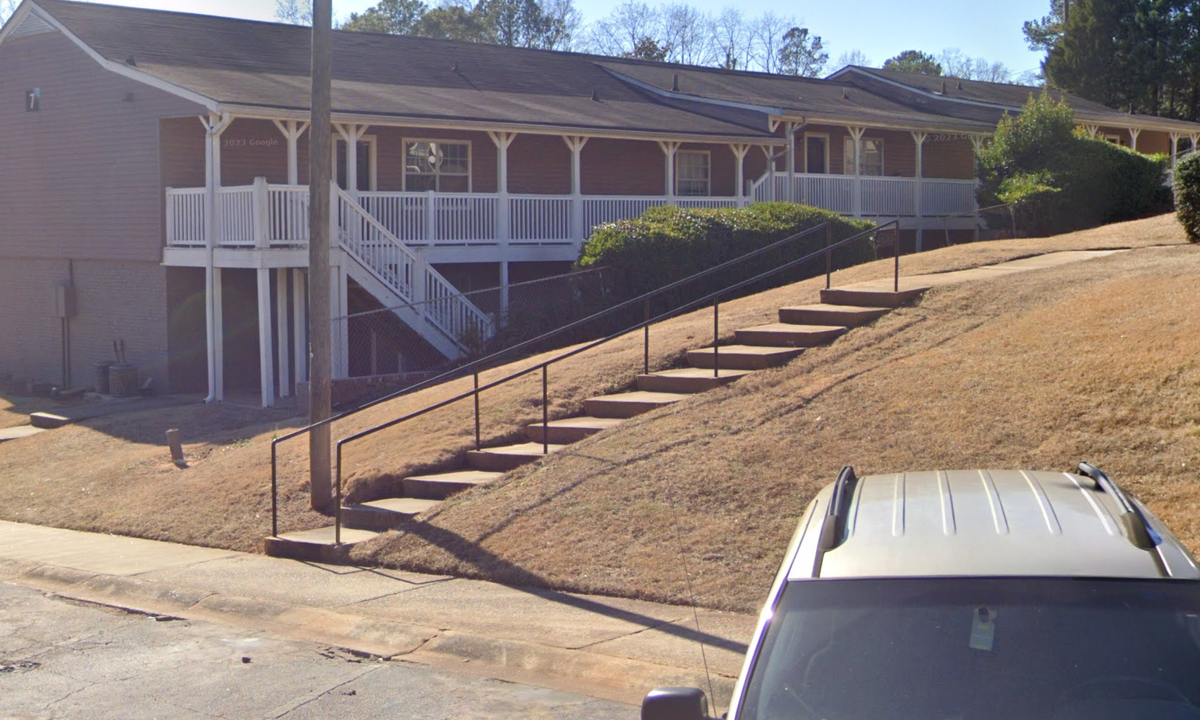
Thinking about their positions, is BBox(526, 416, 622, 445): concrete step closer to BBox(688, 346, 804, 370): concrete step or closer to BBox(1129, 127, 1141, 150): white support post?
BBox(688, 346, 804, 370): concrete step

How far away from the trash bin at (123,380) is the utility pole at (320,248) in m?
11.4

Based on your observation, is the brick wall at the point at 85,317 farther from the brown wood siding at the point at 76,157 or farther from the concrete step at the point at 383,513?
the concrete step at the point at 383,513

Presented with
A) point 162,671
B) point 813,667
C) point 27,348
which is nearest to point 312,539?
point 162,671

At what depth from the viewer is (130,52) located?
2391 cm

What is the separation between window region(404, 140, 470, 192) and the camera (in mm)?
25656

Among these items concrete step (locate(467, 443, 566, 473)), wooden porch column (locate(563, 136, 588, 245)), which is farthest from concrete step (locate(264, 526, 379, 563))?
wooden porch column (locate(563, 136, 588, 245))

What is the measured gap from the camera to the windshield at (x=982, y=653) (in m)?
3.39

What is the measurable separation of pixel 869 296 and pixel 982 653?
11.6 meters

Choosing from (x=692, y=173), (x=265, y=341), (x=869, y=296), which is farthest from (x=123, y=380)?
(x=869, y=296)

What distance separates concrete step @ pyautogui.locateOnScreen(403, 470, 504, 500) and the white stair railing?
8281 mm

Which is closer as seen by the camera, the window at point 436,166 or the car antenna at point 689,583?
the car antenna at point 689,583

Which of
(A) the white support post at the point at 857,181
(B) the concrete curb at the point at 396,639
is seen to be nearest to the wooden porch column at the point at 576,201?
(A) the white support post at the point at 857,181

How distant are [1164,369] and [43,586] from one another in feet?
32.4

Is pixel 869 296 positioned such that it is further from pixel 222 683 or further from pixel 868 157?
pixel 868 157
